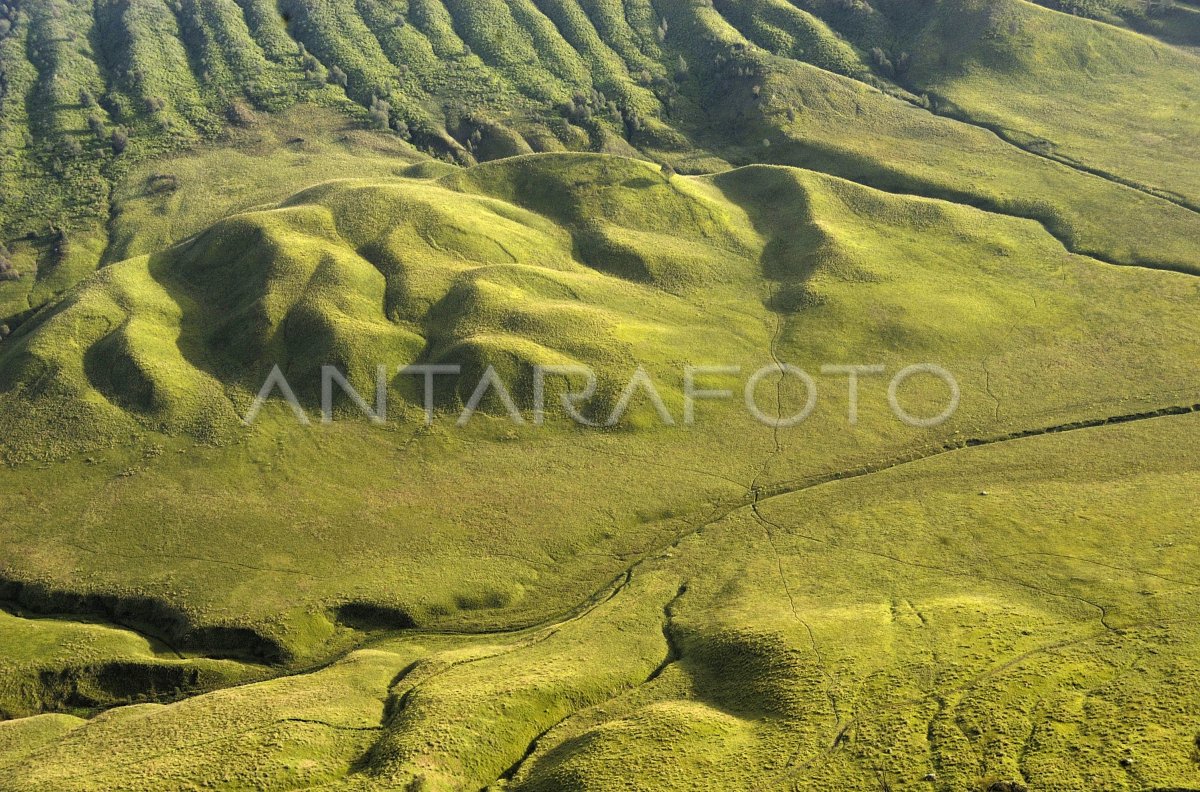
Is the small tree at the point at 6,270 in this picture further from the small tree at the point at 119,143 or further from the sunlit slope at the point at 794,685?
the sunlit slope at the point at 794,685

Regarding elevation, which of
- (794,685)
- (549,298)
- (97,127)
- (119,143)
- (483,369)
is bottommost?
(119,143)

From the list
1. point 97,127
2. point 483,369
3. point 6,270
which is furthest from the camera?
point 97,127

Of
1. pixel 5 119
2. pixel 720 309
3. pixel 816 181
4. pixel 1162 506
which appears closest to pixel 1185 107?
pixel 816 181

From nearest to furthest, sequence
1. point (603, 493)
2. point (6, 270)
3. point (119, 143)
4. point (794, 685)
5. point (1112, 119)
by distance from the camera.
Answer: point (794, 685)
point (603, 493)
point (6, 270)
point (1112, 119)
point (119, 143)

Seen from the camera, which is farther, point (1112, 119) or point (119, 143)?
point (119, 143)

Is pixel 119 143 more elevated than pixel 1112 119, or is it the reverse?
pixel 1112 119

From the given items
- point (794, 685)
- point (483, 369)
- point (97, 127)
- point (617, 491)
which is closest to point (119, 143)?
point (97, 127)

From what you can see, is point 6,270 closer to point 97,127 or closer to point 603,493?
point 97,127

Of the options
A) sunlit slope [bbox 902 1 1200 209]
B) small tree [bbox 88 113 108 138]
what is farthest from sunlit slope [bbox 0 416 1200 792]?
small tree [bbox 88 113 108 138]

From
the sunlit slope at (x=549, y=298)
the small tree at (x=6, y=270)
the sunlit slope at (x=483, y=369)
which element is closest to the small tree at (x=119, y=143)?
the small tree at (x=6, y=270)
